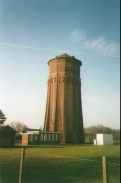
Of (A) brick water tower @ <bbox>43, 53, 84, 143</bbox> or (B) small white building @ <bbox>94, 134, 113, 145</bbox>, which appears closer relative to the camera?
(B) small white building @ <bbox>94, 134, 113, 145</bbox>

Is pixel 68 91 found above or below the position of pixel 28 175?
above

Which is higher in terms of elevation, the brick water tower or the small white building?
Answer: the brick water tower

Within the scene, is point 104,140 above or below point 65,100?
below

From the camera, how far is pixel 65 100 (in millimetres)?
44719

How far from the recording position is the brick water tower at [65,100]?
44.1 meters

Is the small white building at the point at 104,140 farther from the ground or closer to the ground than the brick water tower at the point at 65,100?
closer to the ground

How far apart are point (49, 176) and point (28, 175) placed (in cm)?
80

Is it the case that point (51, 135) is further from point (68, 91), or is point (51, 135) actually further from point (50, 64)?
point (50, 64)

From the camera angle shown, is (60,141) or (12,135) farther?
(60,141)

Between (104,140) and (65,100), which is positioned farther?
(65,100)

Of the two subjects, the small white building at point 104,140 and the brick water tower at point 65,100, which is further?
the brick water tower at point 65,100

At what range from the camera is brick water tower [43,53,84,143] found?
44.1 meters

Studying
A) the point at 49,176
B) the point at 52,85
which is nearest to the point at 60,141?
the point at 52,85

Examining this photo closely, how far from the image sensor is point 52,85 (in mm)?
47281
